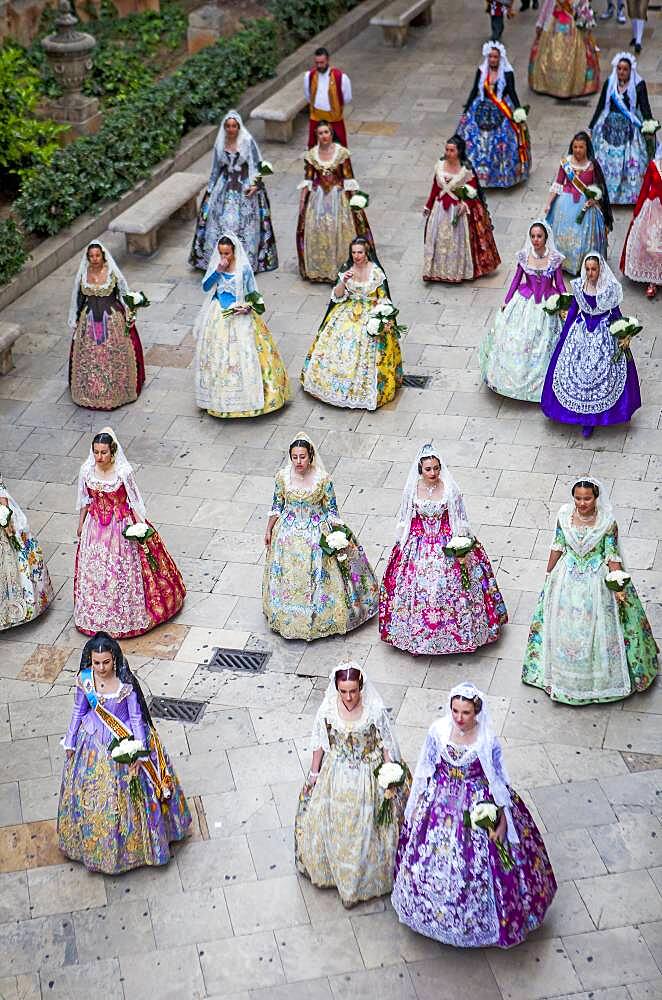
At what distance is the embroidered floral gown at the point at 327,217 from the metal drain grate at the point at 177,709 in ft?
20.7

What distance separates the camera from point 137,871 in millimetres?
8836

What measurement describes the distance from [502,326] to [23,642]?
4830mm

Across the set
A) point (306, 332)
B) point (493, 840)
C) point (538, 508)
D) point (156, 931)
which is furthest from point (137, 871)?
point (306, 332)

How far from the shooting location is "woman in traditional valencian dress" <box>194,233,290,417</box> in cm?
Answer: 1270

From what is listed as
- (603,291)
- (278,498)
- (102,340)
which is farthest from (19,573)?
(603,291)

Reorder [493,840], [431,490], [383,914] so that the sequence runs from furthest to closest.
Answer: [431,490] < [383,914] < [493,840]

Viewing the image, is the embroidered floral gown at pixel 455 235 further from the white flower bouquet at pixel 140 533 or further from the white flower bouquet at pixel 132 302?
the white flower bouquet at pixel 140 533

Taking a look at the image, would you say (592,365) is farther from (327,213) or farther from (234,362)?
(327,213)

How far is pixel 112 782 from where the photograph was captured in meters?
8.45

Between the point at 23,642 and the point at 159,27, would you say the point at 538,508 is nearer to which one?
the point at 23,642

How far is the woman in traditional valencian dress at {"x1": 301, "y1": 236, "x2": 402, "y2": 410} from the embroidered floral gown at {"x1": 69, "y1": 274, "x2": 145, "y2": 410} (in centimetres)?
150

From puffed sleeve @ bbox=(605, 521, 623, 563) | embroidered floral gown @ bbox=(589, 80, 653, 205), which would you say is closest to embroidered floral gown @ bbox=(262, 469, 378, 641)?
puffed sleeve @ bbox=(605, 521, 623, 563)

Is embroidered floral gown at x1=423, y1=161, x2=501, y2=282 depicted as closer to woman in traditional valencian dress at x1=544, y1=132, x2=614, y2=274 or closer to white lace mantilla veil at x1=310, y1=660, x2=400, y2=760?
woman in traditional valencian dress at x1=544, y1=132, x2=614, y2=274

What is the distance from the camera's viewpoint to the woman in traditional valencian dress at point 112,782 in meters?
8.28
